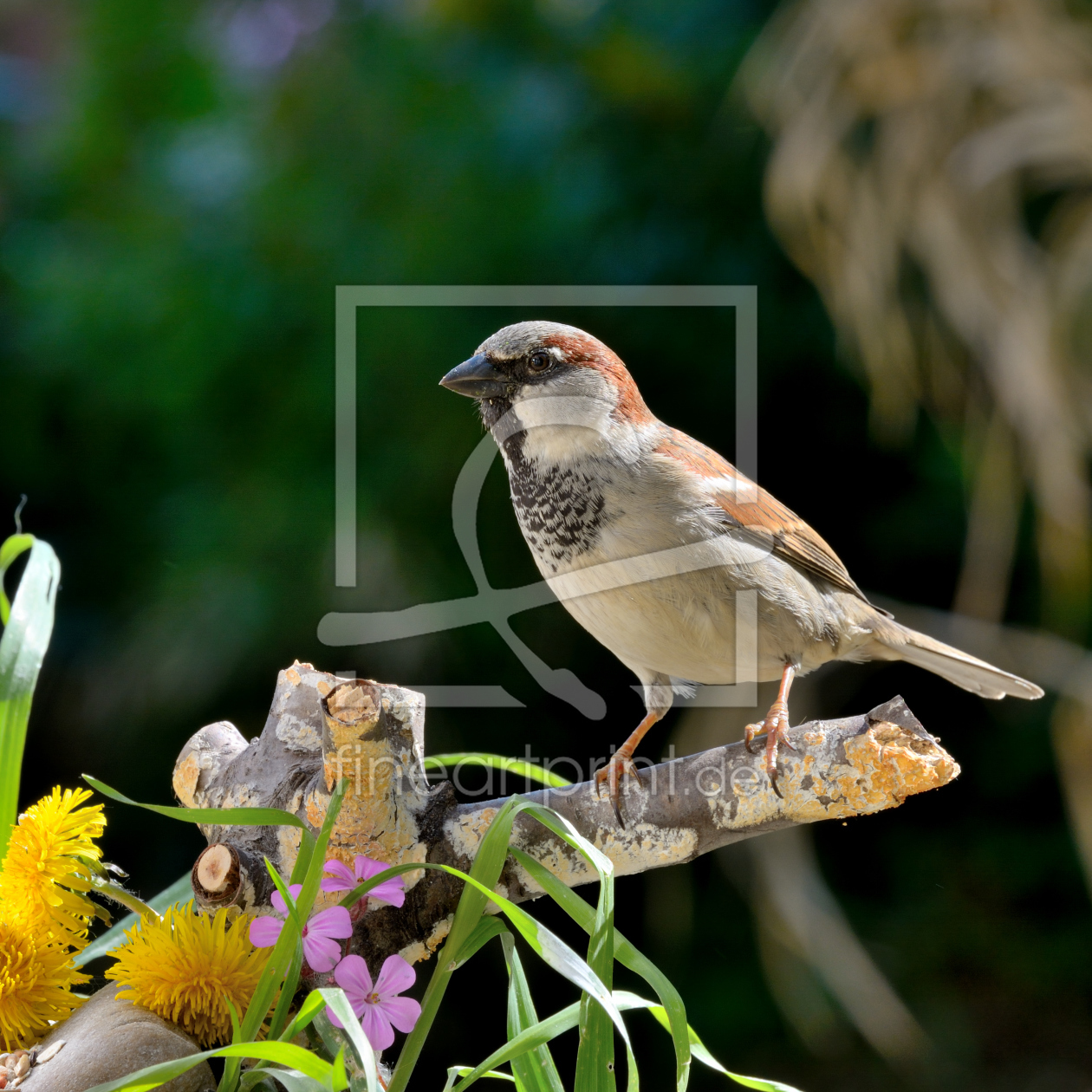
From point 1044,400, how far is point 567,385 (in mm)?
1182

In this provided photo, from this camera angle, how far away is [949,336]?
227cm

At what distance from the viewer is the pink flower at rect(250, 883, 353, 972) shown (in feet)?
2.84

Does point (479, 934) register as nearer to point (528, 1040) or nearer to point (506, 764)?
point (528, 1040)

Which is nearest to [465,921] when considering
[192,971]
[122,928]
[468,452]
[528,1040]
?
[528,1040]

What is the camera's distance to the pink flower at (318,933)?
2.84 ft

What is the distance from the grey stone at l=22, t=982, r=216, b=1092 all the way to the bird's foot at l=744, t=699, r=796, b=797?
21.3 inches

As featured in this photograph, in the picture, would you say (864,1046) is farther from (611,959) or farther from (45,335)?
(45,335)

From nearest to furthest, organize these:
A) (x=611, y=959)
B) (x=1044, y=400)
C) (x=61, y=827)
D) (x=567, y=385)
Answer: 1. (x=611, y=959)
2. (x=61, y=827)
3. (x=567, y=385)
4. (x=1044, y=400)

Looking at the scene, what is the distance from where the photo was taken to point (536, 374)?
1263 mm

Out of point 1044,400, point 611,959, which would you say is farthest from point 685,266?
point 611,959

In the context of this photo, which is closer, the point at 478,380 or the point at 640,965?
the point at 640,965

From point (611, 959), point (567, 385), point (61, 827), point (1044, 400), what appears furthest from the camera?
point (1044, 400)

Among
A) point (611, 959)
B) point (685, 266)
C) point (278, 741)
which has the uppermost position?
point (685, 266)

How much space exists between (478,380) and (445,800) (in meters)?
0.49
